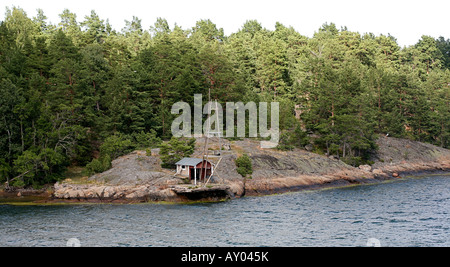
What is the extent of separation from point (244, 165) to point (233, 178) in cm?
293

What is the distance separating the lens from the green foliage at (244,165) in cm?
5438

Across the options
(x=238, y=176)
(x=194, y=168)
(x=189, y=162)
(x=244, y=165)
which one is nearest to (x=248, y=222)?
(x=194, y=168)

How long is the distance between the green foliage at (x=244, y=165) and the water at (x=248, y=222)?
5256 millimetres

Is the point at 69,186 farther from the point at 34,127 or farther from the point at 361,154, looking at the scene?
the point at 361,154

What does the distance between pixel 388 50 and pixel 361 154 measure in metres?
69.7

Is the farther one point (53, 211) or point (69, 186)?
point (69, 186)

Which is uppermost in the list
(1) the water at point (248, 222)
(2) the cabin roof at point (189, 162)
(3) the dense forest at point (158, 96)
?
(3) the dense forest at point (158, 96)

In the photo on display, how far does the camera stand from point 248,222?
3769cm

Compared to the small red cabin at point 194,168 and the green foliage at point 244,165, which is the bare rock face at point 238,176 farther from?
the small red cabin at point 194,168

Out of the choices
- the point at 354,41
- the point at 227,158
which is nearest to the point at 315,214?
the point at 227,158

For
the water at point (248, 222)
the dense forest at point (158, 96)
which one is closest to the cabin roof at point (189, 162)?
the water at point (248, 222)
